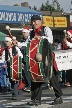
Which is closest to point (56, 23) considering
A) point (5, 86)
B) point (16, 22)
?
point (16, 22)

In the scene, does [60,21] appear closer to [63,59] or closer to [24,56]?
[63,59]

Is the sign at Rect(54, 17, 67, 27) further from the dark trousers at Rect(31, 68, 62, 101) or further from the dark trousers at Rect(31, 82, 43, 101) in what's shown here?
the dark trousers at Rect(31, 82, 43, 101)

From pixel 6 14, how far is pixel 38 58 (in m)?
19.1

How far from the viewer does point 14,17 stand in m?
26.5

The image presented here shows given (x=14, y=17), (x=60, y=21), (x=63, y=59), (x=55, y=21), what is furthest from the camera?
(x=60, y=21)

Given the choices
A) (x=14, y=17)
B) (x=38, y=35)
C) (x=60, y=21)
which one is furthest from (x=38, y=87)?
(x=60, y=21)

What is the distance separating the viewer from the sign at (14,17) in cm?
2600

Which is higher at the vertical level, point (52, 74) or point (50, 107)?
point (52, 74)

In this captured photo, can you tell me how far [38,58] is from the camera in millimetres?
7285

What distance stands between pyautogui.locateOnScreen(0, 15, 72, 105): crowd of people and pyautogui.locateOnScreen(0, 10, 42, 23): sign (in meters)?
11.0

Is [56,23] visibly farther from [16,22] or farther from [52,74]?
[52,74]

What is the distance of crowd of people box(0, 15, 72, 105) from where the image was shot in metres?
7.87

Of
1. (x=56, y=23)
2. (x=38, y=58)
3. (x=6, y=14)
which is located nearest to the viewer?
(x=38, y=58)

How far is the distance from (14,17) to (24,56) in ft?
52.7
